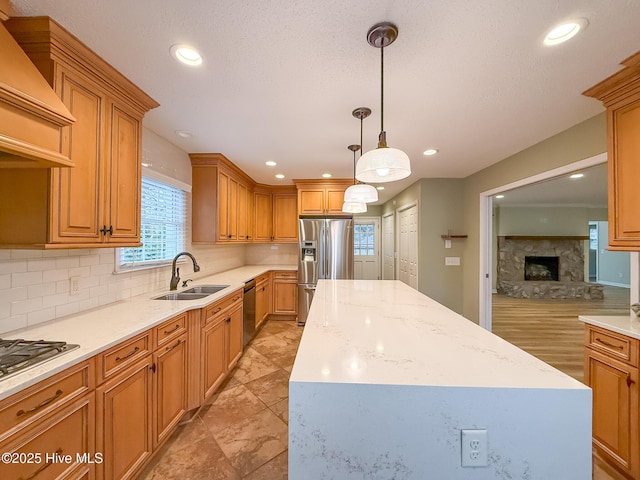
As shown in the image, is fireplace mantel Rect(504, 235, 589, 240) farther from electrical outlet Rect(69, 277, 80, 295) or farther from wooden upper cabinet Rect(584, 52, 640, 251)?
electrical outlet Rect(69, 277, 80, 295)

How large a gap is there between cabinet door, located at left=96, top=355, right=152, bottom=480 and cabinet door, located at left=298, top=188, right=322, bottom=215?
3.18m

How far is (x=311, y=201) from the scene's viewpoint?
442 cm

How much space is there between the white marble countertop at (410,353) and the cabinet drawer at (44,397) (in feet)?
3.25

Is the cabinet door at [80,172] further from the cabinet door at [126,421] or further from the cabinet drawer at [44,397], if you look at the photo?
the cabinet door at [126,421]

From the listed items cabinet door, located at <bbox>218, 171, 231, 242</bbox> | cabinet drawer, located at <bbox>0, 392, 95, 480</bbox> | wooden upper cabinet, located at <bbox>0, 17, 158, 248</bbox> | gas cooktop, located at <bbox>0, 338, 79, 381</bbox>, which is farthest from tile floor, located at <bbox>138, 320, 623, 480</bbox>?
cabinet door, located at <bbox>218, 171, 231, 242</bbox>

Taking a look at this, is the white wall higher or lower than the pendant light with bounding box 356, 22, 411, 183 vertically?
lower

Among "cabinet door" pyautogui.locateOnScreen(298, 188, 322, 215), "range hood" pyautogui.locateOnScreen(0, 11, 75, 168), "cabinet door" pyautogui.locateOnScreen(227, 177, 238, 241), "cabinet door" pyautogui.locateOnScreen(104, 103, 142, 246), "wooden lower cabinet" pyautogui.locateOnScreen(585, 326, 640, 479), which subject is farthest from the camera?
"cabinet door" pyautogui.locateOnScreen(298, 188, 322, 215)

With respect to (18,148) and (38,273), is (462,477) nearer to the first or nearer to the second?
(18,148)

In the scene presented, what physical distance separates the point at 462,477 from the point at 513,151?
3.32 m

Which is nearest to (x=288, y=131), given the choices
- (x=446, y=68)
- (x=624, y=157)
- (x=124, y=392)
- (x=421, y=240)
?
(x=446, y=68)

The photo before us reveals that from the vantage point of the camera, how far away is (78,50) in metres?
1.38

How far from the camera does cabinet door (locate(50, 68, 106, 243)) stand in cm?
137

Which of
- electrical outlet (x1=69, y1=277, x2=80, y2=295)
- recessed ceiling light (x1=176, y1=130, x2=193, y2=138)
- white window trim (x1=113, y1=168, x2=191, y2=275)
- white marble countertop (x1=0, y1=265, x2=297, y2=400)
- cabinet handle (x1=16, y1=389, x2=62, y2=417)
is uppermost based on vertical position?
recessed ceiling light (x1=176, y1=130, x2=193, y2=138)

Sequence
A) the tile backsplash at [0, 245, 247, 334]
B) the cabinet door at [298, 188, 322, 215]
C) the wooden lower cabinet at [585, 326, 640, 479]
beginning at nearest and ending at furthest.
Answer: the tile backsplash at [0, 245, 247, 334] → the wooden lower cabinet at [585, 326, 640, 479] → the cabinet door at [298, 188, 322, 215]
